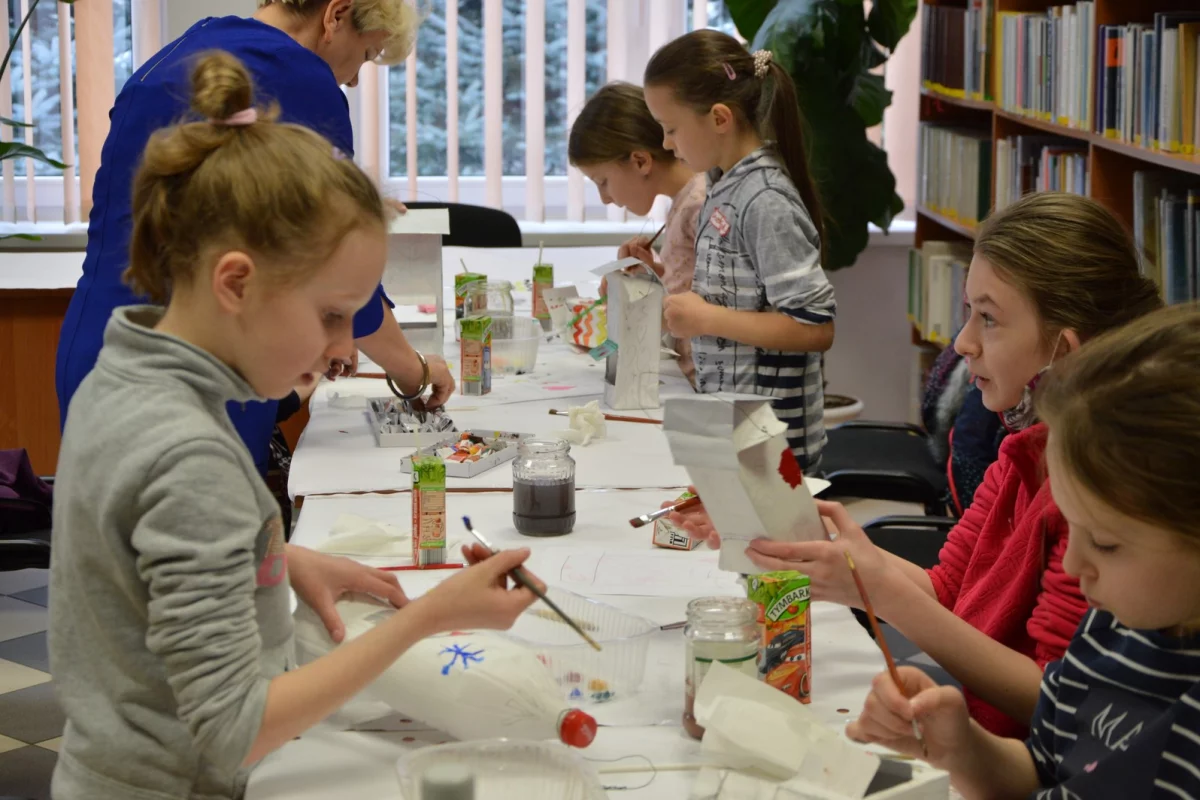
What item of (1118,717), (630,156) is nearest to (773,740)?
(1118,717)

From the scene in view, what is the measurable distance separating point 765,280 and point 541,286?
1107 mm

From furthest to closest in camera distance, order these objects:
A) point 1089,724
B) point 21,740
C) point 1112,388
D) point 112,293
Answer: point 21,740 < point 112,293 < point 1089,724 < point 1112,388

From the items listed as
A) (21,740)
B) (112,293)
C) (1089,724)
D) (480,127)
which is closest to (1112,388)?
(1089,724)

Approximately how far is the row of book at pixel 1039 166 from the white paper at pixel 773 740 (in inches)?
89.3

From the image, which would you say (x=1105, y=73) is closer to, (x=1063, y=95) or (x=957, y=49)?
(x=1063, y=95)

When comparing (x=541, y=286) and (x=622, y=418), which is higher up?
(x=541, y=286)

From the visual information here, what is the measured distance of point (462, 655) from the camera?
127cm

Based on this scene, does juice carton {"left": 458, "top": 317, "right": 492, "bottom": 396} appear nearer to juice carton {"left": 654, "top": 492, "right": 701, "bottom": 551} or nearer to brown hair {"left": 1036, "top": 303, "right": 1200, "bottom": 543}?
juice carton {"left": 654, "top": 492, "right": 701, "bottom": 551}

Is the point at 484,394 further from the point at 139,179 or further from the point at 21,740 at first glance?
the point at 139,179

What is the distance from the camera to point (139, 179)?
116cm

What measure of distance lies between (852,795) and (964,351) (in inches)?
26.4

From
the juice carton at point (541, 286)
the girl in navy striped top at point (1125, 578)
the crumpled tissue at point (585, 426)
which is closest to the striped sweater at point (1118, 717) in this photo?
the girl in navy striped top at point (1125, 578)

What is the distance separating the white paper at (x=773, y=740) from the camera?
3.85 ft

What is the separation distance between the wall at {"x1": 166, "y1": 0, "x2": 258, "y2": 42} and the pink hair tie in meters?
4.06
